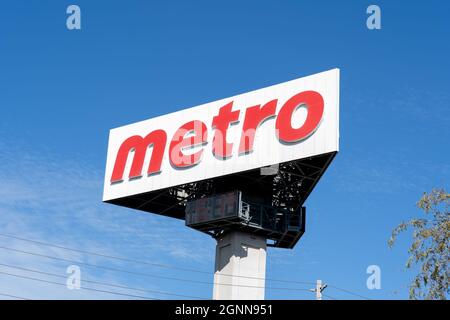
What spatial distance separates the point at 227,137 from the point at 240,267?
10.9m

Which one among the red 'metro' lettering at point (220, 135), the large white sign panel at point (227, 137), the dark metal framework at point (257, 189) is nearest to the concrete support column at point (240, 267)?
the dark metal framework at point (257, 189)

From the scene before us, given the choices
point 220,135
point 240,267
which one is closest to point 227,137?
point 220,135

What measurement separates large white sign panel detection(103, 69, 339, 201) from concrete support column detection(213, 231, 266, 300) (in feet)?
20.7

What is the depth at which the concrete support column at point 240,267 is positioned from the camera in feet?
194

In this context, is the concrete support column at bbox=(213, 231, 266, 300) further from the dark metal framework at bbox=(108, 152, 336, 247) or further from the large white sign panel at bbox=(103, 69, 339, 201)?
the large white sign panel at bbox=(103, 69, 339, 201)

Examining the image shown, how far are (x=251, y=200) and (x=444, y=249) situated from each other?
3054cm

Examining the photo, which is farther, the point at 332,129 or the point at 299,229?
the point at 299,229

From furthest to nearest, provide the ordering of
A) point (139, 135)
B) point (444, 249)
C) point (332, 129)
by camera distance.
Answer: point (139, 135), point (332, 129), point (444, 249)

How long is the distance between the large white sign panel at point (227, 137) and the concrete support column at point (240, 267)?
630 cm

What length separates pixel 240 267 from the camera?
6000 centimetres

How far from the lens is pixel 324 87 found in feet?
188
